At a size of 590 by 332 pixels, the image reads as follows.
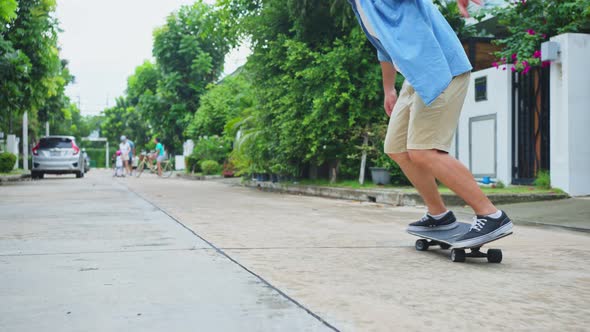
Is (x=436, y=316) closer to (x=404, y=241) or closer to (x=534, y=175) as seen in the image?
(x=404, y=241)

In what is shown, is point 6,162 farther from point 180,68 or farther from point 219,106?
point 180,68

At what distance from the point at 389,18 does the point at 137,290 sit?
2245 millimetres

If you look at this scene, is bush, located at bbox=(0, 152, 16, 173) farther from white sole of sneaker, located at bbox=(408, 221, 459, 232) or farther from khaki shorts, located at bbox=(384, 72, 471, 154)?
khaki shorts, located at bbox=(384, 72, 471, 154)

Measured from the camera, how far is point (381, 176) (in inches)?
503

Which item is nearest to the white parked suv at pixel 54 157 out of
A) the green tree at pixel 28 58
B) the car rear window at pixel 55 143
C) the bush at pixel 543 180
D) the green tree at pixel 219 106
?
the car rear window at pixel 55 143

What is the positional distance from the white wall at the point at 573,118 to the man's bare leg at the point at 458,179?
6717mm

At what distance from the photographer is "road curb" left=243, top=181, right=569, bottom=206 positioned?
951 cm

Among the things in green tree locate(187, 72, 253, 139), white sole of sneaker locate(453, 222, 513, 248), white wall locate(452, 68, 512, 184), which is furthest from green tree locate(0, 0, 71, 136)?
white sole of sneaker locate(453, 222, 513, 248)

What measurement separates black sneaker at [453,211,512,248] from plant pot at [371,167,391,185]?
8592 mm

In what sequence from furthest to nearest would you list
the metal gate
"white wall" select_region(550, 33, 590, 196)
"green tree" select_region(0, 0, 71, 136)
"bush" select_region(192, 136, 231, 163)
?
"bush" select_region(192, 136, 231, 163) < "green tree" select_region(0, 0, 71, 136) < the metal gate < "white wall" select_region(550, 33, 590, 196)

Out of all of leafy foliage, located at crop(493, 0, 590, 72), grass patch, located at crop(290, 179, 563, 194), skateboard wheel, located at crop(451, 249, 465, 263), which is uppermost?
leafy foliage, located at crop(493, 0, 590, 72)

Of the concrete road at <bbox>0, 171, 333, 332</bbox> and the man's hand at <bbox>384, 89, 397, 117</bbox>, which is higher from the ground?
the man's hand at <bbox>384, 89, 397, 117</bbox>

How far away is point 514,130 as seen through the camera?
12.0 metres

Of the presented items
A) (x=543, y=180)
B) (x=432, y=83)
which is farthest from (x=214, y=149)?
(x=432, y=83)
